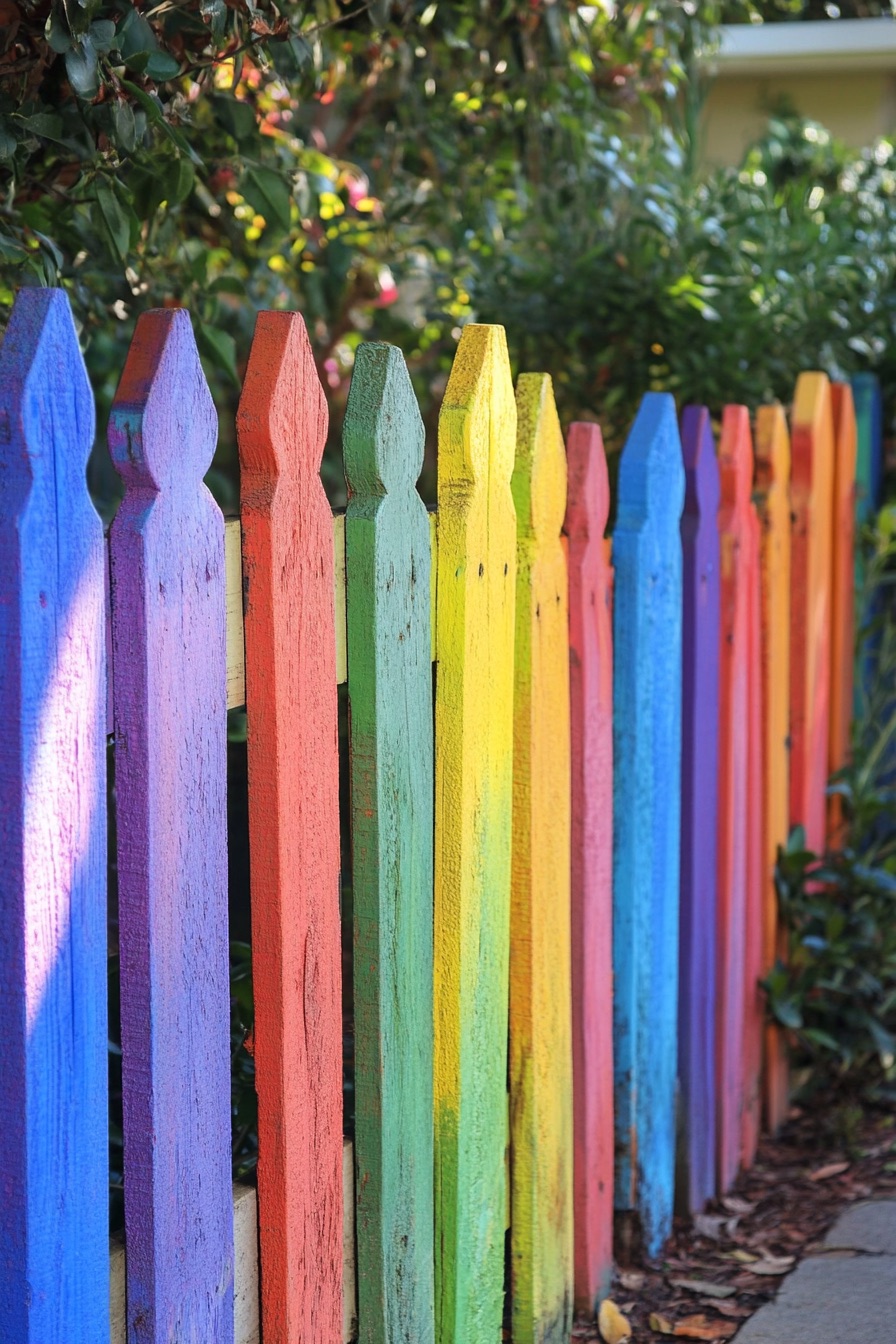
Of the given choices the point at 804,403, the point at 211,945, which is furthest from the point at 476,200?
the point at 211,945

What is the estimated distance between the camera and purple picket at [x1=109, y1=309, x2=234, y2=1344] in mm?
1414

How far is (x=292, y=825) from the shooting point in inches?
64.2

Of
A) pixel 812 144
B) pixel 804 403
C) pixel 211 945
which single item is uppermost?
pixel 812 144

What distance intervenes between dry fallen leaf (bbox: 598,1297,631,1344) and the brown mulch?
20 millimetres

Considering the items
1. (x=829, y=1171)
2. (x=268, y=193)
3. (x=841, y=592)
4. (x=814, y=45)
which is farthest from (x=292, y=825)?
(x=814, y=45)

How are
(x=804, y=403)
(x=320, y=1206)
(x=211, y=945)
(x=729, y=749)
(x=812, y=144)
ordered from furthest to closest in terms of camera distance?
(x=812, y=144)
(x=804, y=403)
(x=729, y=749)
(x=320, y=1206)
(x=211, y=945)

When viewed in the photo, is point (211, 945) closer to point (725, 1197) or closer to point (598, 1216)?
point (598, 1216)

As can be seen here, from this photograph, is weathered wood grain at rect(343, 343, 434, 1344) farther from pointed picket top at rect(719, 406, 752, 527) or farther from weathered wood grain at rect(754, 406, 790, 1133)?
weathered wood grain at rect(754, 406, 790, 1133)

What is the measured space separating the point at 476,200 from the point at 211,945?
2.76 meters

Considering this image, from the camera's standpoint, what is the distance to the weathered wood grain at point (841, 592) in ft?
11.3

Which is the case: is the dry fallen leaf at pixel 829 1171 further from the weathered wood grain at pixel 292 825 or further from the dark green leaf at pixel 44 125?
the dark green leaf at pixel 44 125

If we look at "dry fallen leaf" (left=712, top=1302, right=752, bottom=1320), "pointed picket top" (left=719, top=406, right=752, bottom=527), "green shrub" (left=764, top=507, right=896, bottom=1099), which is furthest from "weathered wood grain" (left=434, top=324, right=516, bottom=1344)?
"green shrub" (left=764, top=507, right=896, bottom=1099)

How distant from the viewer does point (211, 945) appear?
1.54 meters

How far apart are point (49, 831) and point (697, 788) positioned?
1545 mm
